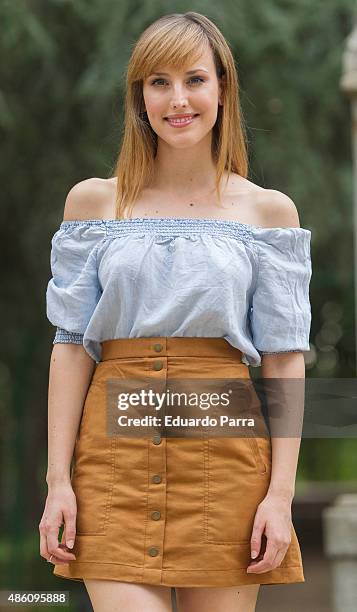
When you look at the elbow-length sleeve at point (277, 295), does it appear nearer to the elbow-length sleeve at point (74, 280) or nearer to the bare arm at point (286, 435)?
the bare arm at point (286, 435)

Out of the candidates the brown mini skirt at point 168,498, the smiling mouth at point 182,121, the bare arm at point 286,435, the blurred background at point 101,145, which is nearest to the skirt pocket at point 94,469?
the brown mini skirt at point 168,498

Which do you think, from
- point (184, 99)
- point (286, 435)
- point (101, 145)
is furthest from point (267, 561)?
point (101, 145)

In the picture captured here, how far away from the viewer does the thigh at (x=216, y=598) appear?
2588 mm

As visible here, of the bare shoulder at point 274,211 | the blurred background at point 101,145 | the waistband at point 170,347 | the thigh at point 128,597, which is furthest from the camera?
the blurred background at point 101,145

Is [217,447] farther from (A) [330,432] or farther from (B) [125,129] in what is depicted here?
(A) [330,432]

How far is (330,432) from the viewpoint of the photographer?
3580mm

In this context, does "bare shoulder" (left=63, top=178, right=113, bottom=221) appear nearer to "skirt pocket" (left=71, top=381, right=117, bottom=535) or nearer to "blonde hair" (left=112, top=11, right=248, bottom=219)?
"blonde hair" (left=112, top=11, right=248, bottom=219)

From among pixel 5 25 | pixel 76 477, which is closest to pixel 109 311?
pixel 76 477

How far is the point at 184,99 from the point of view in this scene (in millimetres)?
2678

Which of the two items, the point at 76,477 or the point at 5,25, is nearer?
the point at 76,477

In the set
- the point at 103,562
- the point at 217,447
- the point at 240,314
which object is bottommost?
the point at 103,562

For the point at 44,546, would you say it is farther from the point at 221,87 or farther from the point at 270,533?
the point at 221,87

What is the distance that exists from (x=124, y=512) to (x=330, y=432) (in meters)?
1.15

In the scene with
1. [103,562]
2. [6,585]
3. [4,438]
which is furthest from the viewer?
[4,438]
